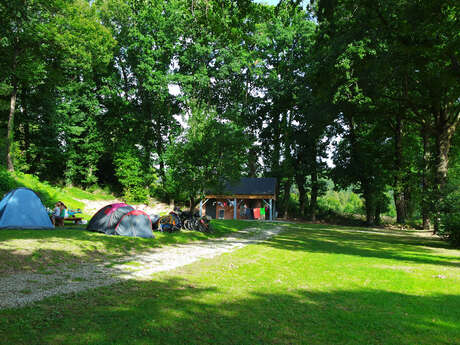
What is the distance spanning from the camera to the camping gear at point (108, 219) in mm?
13664

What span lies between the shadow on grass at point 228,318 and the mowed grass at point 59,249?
327cm

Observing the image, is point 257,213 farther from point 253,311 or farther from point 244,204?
point 253,311

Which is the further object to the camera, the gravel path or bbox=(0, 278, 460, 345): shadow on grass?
the gravel path

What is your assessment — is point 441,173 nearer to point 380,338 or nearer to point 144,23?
point 380,338

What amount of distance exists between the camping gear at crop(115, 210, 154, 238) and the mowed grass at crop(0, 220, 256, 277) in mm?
616

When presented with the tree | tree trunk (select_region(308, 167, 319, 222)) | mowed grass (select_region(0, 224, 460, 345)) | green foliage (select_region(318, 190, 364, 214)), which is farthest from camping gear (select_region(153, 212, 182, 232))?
green foliage (select_region(318, 190, 364, 214))

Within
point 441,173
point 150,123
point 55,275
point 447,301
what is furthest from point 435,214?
point 150,123

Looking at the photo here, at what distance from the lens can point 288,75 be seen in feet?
135

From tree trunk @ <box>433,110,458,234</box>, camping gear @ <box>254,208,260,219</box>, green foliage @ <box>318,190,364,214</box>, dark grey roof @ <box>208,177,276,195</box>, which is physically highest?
tree trunk @ <box>433,110,458,234</box>

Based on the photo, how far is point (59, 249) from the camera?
943 centimetres

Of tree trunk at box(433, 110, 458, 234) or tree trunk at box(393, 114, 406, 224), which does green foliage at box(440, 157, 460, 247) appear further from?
tree trunk at box(393, 114, 406, 224)

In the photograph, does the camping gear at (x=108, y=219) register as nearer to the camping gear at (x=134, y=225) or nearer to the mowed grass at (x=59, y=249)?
the camping gear at (x=134, y=225)

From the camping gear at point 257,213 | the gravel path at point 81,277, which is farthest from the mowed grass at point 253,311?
the camping gear at point 257,213

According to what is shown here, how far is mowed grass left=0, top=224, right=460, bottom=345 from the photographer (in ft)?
12.6
